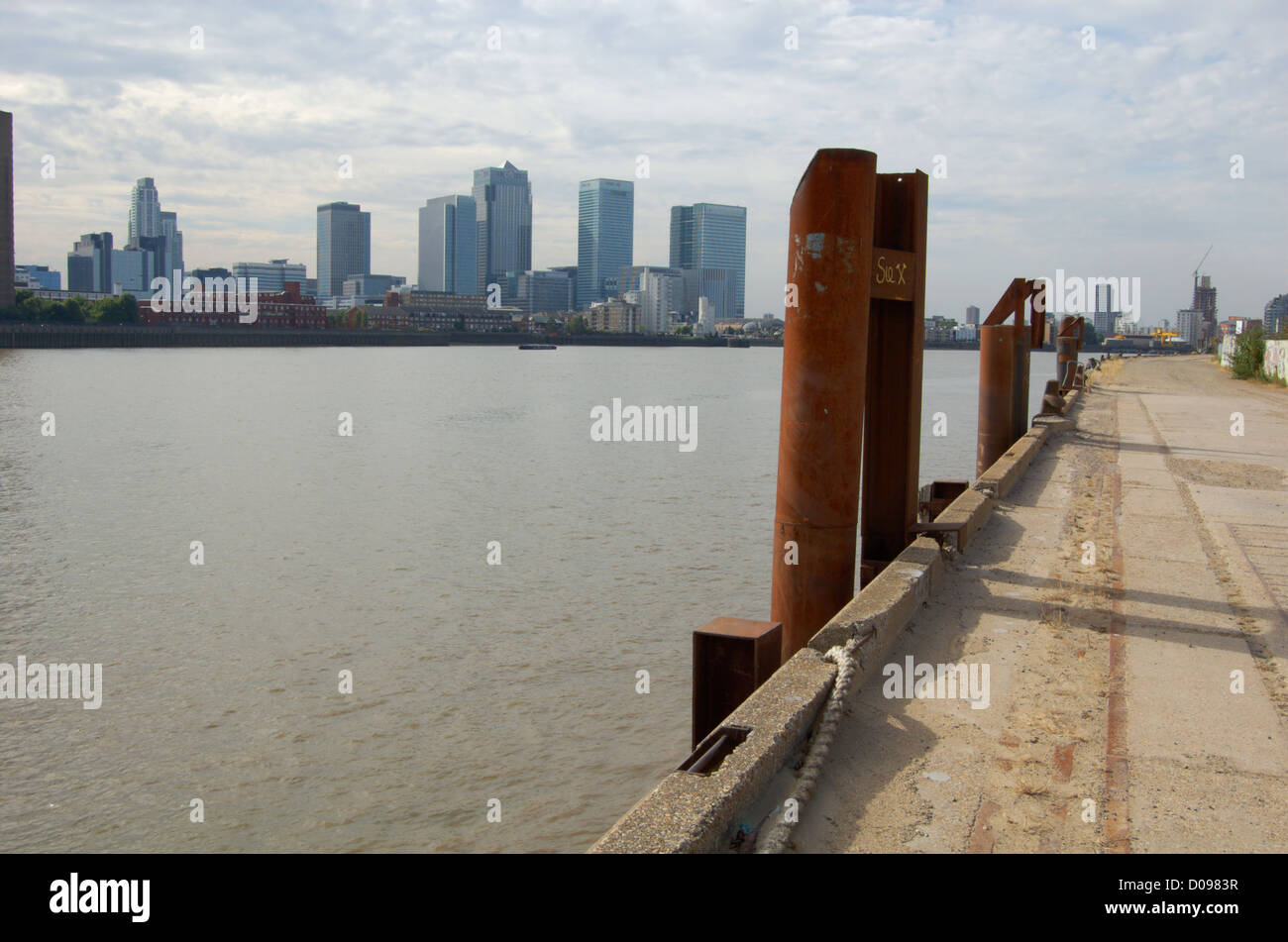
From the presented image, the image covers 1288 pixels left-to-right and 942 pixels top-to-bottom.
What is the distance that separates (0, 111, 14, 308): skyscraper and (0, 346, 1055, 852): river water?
13606 cm

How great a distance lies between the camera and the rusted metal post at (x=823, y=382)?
705 cm

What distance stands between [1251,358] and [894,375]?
49.5m

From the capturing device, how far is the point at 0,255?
143875 mm

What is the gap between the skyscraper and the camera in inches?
5512

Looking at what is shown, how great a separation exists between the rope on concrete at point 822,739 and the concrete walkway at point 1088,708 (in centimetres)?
8

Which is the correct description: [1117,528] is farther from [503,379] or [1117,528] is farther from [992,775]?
[503,379]

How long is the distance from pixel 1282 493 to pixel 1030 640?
357 inches

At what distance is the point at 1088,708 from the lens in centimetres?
560
